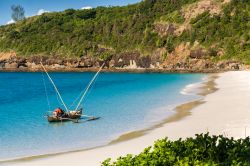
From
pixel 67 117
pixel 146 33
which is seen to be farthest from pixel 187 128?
pixel 146 33

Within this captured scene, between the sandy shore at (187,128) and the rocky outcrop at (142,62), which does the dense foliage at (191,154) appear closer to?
the sandy shore at (187,128)

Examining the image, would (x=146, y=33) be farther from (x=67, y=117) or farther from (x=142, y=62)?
(x=67, y=117)

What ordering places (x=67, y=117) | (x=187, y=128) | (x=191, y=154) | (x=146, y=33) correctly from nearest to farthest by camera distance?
(x=191, y=154) → (x=187, y=128) → (x=67, y=117) → (x=146, y=33)

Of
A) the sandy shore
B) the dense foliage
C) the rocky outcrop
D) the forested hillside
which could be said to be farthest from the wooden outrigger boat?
the forested hillside

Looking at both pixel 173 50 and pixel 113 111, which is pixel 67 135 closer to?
pixel 113 111

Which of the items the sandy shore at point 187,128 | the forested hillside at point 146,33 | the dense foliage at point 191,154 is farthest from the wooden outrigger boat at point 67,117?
the forested hillside at point 146,33

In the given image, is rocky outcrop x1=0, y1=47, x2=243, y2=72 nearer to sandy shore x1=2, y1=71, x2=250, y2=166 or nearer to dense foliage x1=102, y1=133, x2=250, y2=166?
sandy shore x1=2, y1=71, x2=250, y2=166

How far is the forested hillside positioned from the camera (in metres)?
119

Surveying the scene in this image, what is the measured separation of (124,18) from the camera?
15075cm

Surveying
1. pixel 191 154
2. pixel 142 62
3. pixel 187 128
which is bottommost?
pixel 187 128

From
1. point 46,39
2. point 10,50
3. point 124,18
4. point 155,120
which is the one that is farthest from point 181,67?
point 155,120

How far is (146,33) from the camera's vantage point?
138m

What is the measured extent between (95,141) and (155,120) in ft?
28.1

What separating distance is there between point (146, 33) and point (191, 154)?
131177 mm
